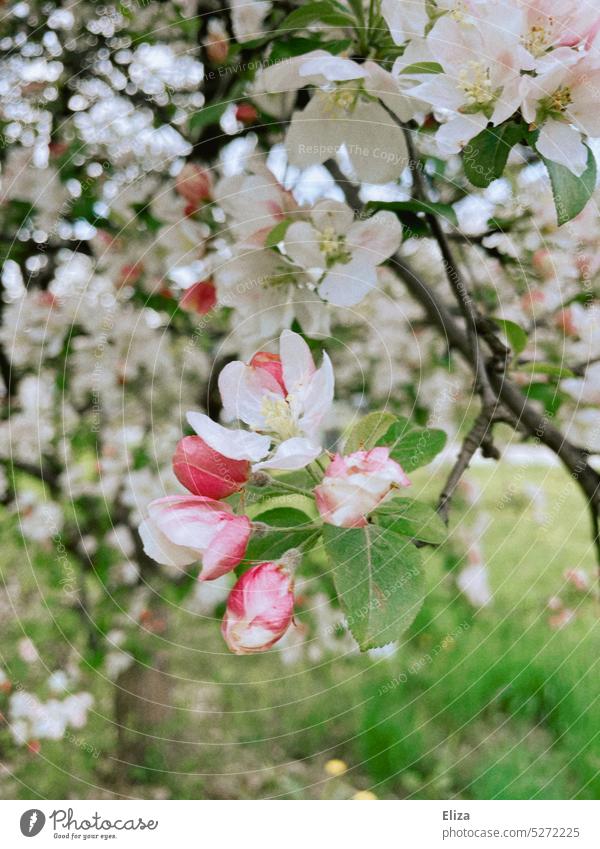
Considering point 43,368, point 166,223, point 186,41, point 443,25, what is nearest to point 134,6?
point 186,41

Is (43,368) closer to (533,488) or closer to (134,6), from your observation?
(134,6)

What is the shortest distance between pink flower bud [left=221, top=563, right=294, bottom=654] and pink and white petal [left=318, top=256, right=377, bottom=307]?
20cm

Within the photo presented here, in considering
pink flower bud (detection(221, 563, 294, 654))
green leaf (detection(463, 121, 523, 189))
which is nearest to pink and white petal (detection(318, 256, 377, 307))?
green leaf (detection(463, 121, 523, 189))

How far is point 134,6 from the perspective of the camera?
1054mm

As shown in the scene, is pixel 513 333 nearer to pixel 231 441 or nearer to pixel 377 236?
pixel 377 236

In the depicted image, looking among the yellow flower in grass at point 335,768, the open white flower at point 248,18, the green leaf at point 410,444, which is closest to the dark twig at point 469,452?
the green leaf at point 410,444

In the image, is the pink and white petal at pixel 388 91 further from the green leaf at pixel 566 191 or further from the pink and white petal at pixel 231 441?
the pink and white petal at pixel 231 441

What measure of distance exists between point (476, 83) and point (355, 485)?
246mm

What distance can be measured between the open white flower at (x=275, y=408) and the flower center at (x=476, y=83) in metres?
0.17

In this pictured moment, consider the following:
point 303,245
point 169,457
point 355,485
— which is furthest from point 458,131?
point 169,457

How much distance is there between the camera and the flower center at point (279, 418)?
1.44 ft
